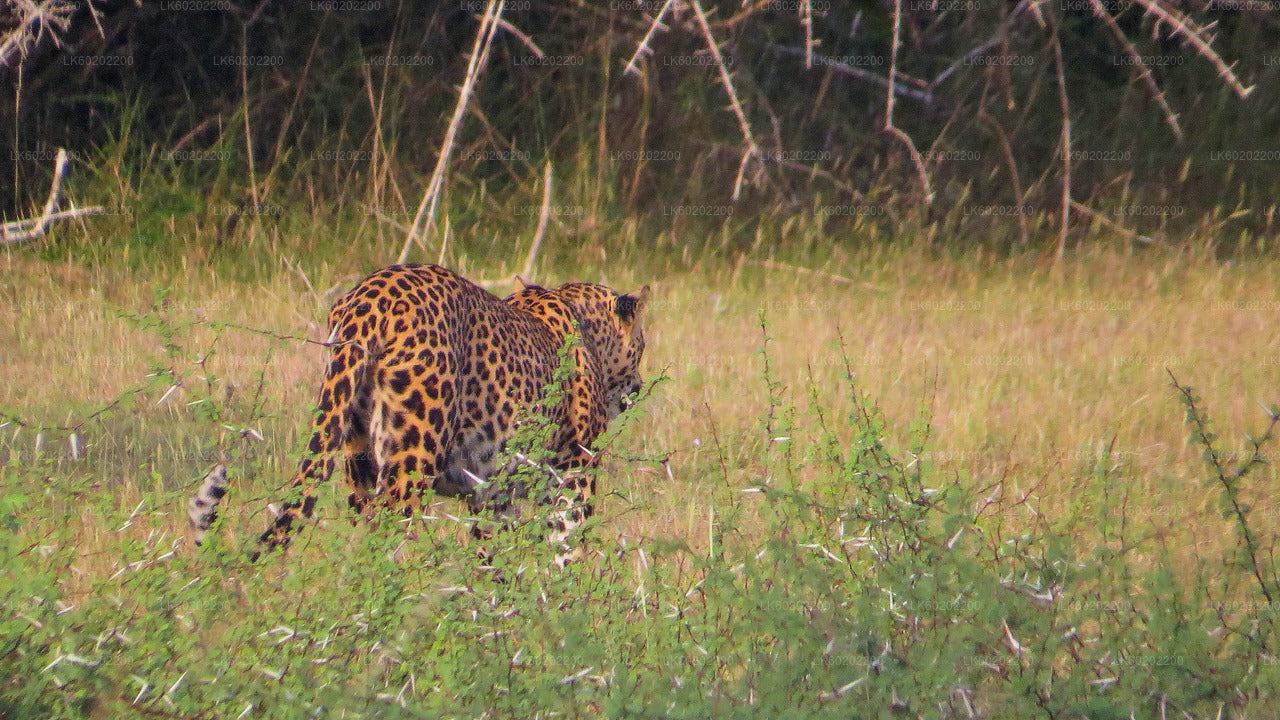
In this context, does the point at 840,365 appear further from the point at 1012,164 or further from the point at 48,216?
the point at 48,216

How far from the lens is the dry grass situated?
18.2ft

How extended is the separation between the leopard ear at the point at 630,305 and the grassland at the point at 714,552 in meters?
0.59

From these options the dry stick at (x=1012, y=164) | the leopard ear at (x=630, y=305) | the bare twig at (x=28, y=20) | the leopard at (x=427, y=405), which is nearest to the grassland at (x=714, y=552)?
the leopard at (x=427, y=405)

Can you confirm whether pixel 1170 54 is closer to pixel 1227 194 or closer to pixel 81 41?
pixel 1227 194

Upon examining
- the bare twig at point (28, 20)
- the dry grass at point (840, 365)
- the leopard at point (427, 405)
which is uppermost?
the bare twig at point (28, 20)

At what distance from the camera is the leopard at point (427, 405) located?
4.03m

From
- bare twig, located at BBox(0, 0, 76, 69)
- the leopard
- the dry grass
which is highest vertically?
bare twig, located at BBox(0, 0, 76, 69)

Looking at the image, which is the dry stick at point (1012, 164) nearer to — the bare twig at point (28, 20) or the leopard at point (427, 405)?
the leopard at point (427, 405)

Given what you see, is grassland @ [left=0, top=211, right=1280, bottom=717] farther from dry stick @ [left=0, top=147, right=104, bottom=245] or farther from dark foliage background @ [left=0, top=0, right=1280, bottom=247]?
dark foliage background @ [left=0, top=0, right=1280, bottom=247]

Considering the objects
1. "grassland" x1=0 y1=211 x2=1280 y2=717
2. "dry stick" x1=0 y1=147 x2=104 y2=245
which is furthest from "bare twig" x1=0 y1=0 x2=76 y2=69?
"grassland" x1=0 y1=211 x2=1280 y2=717

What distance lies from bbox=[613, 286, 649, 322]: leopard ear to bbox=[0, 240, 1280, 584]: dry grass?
0.35 m

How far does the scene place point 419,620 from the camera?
3.46m

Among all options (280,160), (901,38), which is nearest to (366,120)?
(280,160)

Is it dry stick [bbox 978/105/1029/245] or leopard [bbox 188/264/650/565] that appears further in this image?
dry stick [bbox 978/105/1029/245]
